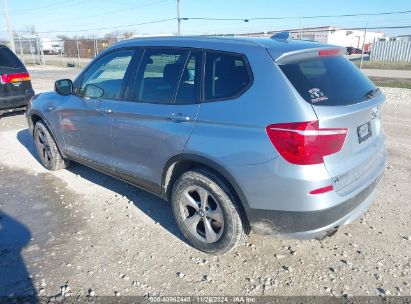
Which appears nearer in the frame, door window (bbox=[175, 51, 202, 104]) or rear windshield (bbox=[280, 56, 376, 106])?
rear windshield (bbox=[280, 56, 376, 106])

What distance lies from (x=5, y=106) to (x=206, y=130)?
712cm

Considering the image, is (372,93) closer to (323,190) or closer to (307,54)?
(307,54)

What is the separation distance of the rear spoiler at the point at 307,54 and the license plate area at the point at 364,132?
678 mm

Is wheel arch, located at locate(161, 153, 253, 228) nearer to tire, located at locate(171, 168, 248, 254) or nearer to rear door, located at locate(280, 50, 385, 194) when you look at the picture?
tire, located at locate(171, 168, 248, 254)

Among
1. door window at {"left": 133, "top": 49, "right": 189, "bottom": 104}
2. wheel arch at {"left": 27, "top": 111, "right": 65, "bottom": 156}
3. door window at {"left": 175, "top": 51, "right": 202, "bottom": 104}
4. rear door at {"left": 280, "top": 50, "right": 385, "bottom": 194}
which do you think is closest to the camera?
rear door at {"left": 280, "top": 50, "right": 385, "bottom": 194}

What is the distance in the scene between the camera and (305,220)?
101 inches

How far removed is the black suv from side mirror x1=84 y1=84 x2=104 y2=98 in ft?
16.3

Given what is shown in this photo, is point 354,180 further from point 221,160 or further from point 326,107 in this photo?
point 221,160

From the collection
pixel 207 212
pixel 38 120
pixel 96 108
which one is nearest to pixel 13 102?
pixel 38 120

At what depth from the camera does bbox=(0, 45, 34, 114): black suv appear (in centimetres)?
798

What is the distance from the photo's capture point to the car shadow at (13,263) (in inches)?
108

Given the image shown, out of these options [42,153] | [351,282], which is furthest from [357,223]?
[42,153]

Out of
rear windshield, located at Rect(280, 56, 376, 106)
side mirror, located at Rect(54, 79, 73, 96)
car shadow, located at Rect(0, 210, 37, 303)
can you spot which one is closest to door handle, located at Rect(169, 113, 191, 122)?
rear windshield, located at Rect(280, 56, 376, 106)

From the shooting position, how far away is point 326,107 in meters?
2.49
